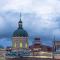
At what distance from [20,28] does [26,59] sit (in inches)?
133

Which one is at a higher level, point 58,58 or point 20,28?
point 20,28

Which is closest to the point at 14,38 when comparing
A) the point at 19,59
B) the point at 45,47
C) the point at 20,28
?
the point at 20,28

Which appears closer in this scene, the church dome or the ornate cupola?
the ornate cupola

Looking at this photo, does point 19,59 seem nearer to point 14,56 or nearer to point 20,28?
point 14,56

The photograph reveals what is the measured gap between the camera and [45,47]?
1947 centimetres

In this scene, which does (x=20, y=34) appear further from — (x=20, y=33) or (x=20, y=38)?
(x=20, y=38)

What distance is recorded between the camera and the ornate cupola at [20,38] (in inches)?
704

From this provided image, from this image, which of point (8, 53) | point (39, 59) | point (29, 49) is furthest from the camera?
point (29, 49)

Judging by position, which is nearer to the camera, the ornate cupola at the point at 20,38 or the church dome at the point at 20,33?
the ornate cupola at the point at 20,38

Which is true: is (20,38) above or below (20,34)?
below

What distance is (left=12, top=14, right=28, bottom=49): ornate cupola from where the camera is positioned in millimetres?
17891

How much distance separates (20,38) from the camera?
726 inches

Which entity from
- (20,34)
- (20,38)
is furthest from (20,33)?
(20,38)

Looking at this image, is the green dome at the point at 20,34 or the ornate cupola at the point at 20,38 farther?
the green dome at the point at 20,34
